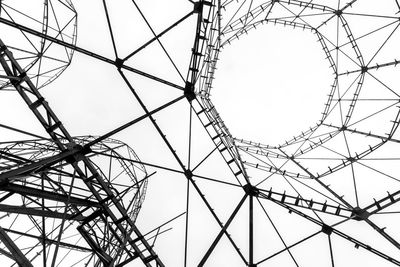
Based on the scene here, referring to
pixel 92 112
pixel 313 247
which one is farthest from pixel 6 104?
pixel 313 247

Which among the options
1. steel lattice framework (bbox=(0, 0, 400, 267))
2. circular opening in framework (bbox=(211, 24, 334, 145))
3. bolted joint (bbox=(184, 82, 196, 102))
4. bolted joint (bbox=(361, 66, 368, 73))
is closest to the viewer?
bolted joint (bbox=(184, 82, 196, 102))

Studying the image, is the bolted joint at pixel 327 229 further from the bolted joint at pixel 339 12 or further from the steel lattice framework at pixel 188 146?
the bolted joint at pixel 339 12

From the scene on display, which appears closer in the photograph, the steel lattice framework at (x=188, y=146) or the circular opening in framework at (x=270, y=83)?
the steel lattice framework at (x=188, y=146)

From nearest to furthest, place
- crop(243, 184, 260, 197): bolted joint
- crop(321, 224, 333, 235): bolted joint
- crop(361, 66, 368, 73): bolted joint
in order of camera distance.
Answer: crop(321, 224, 333, 235): bolted joint, crop(243, 184, 260, 197): bolted joint, crop(361, 66, 368, 73): bolted joint

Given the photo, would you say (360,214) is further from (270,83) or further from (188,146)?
(270,83)

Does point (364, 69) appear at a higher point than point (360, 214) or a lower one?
higher

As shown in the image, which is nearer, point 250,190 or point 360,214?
point 360,214

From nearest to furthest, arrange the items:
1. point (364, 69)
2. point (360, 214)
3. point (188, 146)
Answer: point (360, 214) → point (188, 146) → point (364, 69)

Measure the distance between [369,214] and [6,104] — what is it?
15.6 m

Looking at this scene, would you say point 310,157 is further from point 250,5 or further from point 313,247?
point 250,5

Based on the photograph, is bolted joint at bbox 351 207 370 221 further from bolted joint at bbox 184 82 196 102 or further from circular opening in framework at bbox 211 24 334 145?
circular opening in framework at bbox 211 24 334 145

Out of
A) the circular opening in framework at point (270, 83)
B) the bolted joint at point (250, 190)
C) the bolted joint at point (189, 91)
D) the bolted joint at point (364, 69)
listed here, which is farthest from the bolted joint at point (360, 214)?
the circular opening in framework at point (270, 83)

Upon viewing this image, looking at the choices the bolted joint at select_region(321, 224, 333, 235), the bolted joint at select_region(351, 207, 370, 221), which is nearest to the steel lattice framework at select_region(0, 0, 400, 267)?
the bolted joint at select_region(321, 224, 333, 235)

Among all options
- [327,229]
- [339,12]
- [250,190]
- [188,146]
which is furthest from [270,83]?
[327,229]
